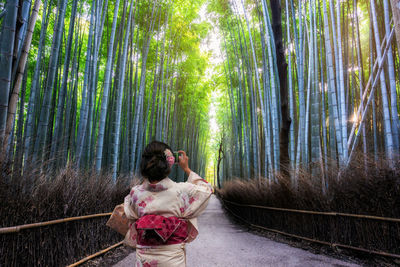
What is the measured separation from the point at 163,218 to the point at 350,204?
231 cm

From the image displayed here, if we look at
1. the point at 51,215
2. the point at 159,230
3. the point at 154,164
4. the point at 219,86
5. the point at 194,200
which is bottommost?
the point at 51,215

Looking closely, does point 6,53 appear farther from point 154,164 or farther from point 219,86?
point 219,86

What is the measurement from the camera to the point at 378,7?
13.1ft

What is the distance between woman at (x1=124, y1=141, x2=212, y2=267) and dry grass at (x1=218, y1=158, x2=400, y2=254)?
1.90 m

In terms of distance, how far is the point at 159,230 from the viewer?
1070 mm

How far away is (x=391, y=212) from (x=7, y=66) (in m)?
3.07

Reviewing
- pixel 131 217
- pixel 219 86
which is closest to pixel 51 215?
pixel 131 217

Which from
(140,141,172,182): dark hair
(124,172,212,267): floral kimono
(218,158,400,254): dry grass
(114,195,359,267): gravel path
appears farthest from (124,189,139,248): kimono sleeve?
(218,158,400,254): dry grass

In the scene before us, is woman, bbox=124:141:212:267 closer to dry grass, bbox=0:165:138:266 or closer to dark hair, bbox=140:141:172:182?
dark hair, bbox=140:141:172:182

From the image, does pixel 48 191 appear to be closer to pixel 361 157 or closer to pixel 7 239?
pixel 7 239

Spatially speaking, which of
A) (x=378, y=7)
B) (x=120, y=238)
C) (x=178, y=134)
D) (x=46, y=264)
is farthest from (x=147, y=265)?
(x=178, y=134)

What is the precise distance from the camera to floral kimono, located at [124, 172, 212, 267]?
1087mm

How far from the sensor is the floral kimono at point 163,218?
42.8 inches

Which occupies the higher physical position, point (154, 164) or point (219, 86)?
point (219, 86)
